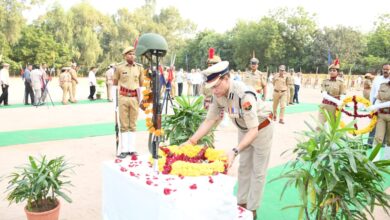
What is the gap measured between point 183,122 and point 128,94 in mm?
1678

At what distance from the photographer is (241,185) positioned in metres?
3.65

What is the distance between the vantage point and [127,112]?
238 inches

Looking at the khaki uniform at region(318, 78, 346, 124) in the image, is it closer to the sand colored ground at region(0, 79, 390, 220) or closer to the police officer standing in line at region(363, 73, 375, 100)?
the sand colored ground at region(0, 79, 390, 220)

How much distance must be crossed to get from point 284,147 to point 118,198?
5.10m

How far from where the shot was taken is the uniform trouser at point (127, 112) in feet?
19.5

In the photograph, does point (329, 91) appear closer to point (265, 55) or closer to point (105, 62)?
point (105, 62)

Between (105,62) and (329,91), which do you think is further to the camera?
(105,62)

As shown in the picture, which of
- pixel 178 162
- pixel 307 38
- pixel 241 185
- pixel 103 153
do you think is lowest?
pixel 103 153

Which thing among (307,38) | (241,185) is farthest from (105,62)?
(241,185)

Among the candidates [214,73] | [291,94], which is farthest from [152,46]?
[291,94]

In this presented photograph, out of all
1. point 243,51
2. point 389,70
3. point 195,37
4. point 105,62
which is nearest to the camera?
point 389,70

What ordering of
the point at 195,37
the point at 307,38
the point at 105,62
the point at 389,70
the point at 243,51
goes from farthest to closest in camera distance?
the point at 195,37 → the point at 243,51 → the point at 307,38 → the point at 105,62 → the point at 389,70

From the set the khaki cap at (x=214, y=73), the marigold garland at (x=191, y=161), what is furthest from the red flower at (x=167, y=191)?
the khaki cap at (x=214, y=73)

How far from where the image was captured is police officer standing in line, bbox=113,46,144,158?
5.89 metres
